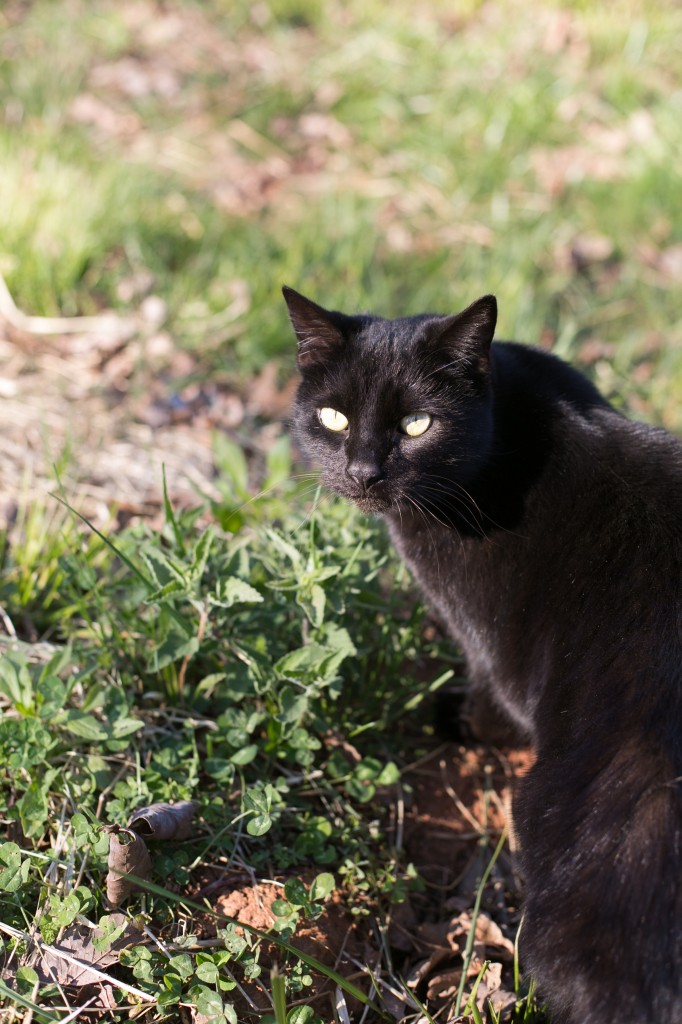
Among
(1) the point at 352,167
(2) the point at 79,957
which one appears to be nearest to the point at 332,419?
(2) the point at 79,957

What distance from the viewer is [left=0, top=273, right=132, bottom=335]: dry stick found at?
3121mm

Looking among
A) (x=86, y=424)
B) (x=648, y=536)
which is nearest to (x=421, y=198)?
(x=86, y=424)

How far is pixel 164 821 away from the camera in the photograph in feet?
5.49

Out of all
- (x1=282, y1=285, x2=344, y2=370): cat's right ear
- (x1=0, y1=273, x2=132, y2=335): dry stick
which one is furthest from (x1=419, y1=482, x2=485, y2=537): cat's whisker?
(x1=0, y1=273, x2=132, y2=335): dry stick

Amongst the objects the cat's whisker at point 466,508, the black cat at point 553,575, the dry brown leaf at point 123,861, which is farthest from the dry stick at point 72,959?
the cat's whisker at point 466,508

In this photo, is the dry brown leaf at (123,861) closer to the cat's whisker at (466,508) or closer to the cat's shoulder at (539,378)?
the cat's whisker at (466,508)

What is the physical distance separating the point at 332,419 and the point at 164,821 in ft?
2.96

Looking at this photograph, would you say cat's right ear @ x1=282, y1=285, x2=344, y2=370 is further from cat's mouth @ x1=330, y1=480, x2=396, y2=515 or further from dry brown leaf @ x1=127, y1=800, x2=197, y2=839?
Answer: dry brown leaf @ x1=127, y1=800, x2=197, y2=839

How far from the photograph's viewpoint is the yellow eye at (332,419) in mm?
1895

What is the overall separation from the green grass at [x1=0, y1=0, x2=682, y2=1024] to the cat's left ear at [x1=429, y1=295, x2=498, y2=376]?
1.58 ft

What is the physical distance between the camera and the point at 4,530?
230 cm

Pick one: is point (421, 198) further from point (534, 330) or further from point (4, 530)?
point (4, 530)

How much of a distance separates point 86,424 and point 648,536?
6.33ft

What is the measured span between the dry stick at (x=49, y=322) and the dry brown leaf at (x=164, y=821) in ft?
6.43
